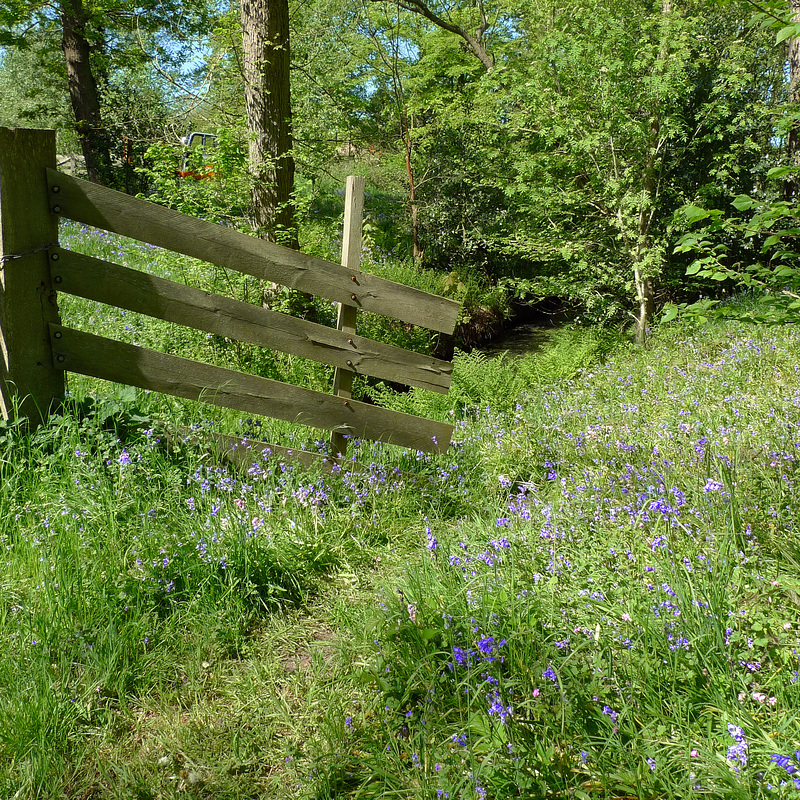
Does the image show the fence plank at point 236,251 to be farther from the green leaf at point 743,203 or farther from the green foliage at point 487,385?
the green foliage at point 487,385

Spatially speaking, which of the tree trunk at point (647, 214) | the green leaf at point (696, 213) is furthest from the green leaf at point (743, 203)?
the tree trunk at point (647, 214)

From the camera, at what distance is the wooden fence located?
335 centimetres

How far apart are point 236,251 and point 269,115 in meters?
3.89

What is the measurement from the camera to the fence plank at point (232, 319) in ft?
Answer: 11.6

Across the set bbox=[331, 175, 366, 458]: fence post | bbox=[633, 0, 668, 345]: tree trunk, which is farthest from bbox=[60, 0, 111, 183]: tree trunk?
bbox=[331, 175, 366, 458]: fence post

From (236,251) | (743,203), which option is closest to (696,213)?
(743,203)

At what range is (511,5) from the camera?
37.5 ft

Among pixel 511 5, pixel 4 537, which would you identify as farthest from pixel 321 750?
pixel 511 5

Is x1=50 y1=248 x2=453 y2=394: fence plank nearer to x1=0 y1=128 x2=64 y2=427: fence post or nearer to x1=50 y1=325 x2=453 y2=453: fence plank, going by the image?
x1=0 y1=128 x2=64 y2=427: fence post

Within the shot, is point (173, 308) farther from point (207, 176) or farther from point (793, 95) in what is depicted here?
point (793, 95)

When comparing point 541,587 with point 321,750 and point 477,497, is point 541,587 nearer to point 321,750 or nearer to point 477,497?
point 321,750

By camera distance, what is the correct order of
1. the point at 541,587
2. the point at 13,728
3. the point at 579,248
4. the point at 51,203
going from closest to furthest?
1. the point at 13,728
2. the point at 541,587
3. the point at 51,203
4. the point at 579,248

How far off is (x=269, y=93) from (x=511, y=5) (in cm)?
662

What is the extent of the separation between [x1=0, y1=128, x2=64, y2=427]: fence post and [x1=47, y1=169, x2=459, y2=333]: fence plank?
110 mm
